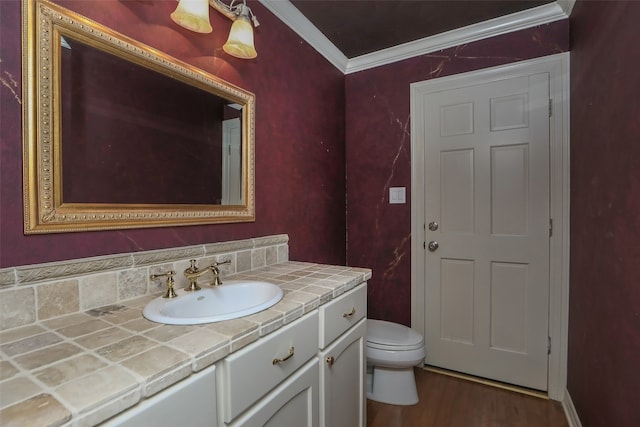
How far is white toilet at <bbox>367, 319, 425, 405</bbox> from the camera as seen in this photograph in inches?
68.8

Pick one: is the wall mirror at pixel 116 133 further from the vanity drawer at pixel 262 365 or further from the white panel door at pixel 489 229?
the white panel door at pixel 489 229

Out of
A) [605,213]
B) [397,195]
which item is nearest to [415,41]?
[397,195]

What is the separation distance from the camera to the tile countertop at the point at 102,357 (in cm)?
47

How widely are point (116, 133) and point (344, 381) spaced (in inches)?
48.8

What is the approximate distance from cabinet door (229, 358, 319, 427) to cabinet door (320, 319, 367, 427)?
0.19ft

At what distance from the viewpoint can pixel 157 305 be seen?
0.91 metres

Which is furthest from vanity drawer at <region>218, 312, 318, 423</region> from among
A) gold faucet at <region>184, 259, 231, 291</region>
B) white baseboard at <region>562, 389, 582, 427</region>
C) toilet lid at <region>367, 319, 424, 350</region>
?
white baseboard at <region>562, 389, 582, 427</region>

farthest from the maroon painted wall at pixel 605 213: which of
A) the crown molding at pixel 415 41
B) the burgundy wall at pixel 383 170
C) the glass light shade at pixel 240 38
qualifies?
the glass light shade at pixel 240 38

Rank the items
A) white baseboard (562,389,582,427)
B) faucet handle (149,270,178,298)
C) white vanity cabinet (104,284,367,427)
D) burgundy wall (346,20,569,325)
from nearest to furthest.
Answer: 1. white vanity cabinet (104,284,367,427)
2. faucet handle (149,270,178,298)
3. white baseboard (562,389,582,427)
4. burgundy wall (346,20,569,325)

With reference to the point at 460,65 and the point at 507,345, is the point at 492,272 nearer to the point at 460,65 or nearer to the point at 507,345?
the point at 507,345

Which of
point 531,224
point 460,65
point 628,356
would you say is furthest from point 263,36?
point 628,356

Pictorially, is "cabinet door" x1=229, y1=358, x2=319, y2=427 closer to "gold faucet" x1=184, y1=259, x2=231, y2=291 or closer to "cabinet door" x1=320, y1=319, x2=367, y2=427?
"cabinet door" x1=320, y1=319, x2=367, y2=427

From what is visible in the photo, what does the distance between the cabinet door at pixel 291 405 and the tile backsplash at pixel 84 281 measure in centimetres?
55

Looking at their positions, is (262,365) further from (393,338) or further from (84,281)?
(393,338)
